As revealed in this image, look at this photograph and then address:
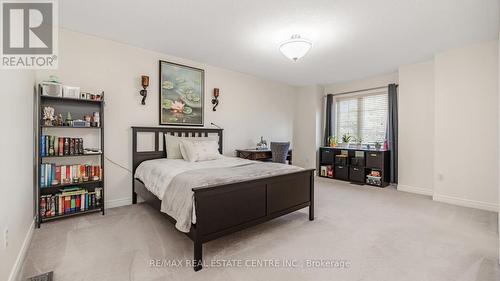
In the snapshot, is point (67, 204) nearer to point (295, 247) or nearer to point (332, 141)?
point (295, 247)

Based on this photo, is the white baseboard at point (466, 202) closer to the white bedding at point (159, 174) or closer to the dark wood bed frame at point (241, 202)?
the dark wood bed frame at point (241, 202)

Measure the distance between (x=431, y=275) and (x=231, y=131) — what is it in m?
3.74

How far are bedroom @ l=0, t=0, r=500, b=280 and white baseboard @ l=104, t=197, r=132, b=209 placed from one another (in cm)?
1

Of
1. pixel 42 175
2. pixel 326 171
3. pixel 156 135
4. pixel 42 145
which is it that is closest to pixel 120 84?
pixel 156 135

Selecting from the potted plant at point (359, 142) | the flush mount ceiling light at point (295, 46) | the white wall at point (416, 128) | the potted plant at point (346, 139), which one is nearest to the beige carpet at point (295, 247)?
the white wall at point (416, 128)

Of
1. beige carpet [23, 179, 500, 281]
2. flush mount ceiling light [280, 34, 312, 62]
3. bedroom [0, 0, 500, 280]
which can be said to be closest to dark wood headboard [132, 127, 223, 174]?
bedroom [0, 0, 500, 280]

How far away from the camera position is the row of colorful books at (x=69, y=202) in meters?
2.60

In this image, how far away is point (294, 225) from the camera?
8.73ft

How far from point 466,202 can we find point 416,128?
1.44 meters

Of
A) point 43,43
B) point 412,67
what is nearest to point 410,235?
point 412,67

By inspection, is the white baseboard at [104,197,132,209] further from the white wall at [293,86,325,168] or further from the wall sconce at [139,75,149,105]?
the white wall at [293,86,325,168]

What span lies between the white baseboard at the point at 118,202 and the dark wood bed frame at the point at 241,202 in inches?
10.2

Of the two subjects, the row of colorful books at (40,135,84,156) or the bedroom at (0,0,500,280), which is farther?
the row of colorful books at (40,135,84,156)

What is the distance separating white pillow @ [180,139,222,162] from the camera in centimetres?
326
